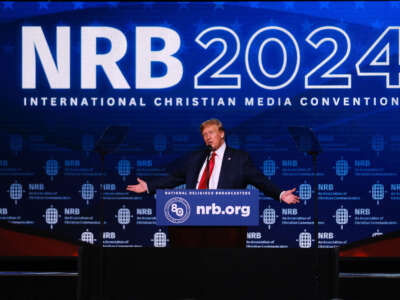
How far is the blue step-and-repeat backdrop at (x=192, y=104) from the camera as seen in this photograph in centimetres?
521

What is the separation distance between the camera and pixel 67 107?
209 inches

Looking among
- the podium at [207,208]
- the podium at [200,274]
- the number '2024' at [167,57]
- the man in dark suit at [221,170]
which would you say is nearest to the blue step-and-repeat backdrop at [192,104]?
the number '2024' at [167,57]

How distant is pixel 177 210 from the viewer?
143 inches

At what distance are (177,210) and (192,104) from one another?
184cm

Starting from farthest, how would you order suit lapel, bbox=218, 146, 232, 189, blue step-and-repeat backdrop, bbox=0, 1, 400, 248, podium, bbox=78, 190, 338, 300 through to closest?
1. blue step-and-repeat backdrop, bbox=0, 1, 400, 248
2. suit lapel, bbox=218, 146, 232, 189
3. podium, bbox=78, 190, 338, 300

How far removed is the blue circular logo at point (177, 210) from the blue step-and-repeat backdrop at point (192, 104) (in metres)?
1.66

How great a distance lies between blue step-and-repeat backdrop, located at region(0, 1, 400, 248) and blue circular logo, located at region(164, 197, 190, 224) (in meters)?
1.66

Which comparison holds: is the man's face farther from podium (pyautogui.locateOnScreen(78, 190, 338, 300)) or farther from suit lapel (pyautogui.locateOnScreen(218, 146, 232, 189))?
podium (pyautogui.locateOnScreen(78, 190, 338, 300))

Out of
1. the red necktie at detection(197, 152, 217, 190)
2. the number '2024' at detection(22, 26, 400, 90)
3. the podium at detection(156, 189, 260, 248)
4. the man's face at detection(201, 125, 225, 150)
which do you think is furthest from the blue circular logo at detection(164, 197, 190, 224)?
the number '2024' at detection(22, 26, 400, 90)

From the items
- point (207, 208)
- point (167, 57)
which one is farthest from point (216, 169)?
point (167, 57)

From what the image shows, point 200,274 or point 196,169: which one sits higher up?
point 196,169

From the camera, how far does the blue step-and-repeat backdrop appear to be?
5.21 meters

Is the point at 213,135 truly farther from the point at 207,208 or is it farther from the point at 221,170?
the point at 207,208

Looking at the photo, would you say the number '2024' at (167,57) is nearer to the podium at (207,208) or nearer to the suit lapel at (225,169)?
the suit lapel at (225,169)
